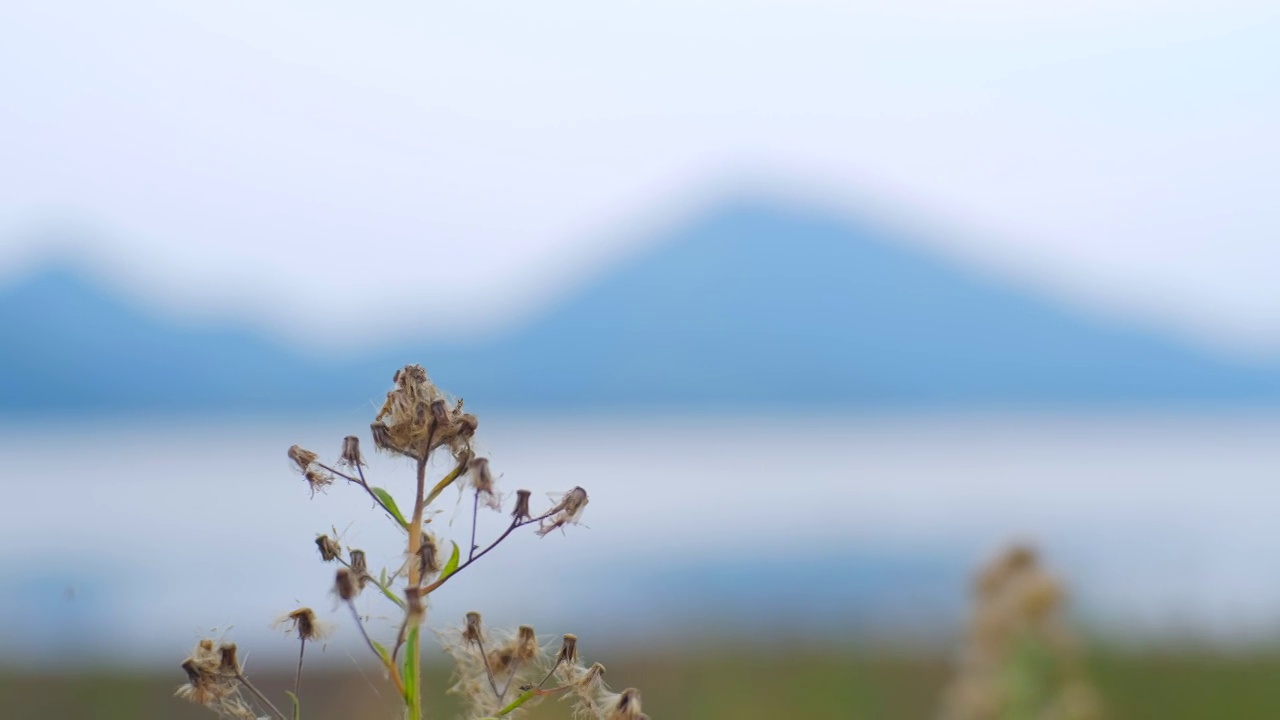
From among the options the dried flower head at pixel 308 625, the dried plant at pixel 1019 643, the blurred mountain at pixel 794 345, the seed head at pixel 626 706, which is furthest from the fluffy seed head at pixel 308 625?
the blurred mountain at pixel 794 345

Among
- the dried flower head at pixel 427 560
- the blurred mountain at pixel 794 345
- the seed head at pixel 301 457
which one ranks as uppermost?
the blurred mountain at pixel 794 345

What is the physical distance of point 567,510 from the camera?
3.55 feet

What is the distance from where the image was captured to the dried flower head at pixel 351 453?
1.16 metres

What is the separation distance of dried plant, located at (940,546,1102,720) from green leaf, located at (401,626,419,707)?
2027 millimetres

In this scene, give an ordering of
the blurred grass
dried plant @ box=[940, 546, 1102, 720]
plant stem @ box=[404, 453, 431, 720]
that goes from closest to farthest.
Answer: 1. plant stem @ box=[404, 453, 431, 720]
2. dried plant @ box=[940, 546, 1102, 720]
3. the blurred grass

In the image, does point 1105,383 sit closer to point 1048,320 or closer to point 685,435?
point 1048,320

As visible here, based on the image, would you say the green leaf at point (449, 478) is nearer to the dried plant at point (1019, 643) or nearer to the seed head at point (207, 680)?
the seed head at point (207, 680)

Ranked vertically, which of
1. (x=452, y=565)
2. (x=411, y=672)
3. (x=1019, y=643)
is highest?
(x=1019, y=643)

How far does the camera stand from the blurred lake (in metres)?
8.62

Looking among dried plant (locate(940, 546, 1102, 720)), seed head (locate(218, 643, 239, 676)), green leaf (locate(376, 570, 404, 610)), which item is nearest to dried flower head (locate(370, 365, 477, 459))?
green leaf (locate(376, 570, 404, 610))

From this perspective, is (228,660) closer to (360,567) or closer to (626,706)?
(360,567)

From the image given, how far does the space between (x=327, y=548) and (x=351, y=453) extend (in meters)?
0.11

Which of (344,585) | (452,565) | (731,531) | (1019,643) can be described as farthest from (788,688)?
(731,531)

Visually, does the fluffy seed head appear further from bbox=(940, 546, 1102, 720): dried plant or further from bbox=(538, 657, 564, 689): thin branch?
bbox=(940, 546, 1102, 720): dried plant
